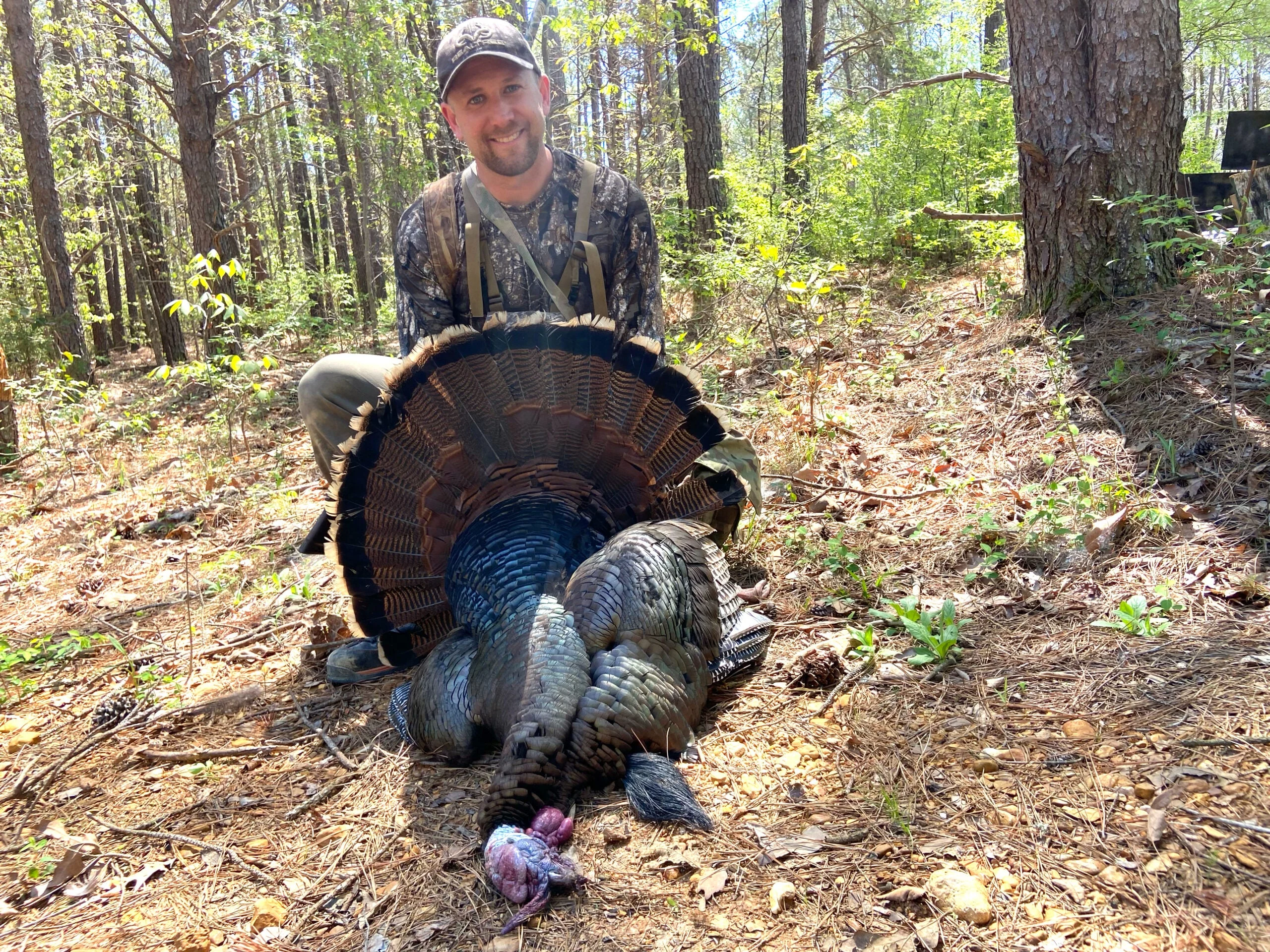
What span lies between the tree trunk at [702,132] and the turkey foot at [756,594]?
704 centimetres

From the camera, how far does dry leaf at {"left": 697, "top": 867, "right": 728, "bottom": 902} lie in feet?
6.11

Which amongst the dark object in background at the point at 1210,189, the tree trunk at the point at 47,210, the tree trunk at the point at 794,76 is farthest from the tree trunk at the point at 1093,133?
the tree trunk at the point at 47,210

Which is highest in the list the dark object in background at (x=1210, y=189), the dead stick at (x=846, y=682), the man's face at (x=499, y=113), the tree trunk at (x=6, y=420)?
the man's face at (x=499, y=113)

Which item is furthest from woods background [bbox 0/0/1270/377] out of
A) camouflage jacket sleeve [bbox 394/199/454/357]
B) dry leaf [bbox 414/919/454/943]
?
dry leaf [bbox 414/919/454/943]

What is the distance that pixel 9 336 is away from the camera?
11.8 m

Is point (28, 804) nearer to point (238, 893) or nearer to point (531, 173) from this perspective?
point (238, 893)

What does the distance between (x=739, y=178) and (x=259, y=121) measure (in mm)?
16113

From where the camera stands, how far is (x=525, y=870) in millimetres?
1896

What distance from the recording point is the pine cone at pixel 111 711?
298 cm

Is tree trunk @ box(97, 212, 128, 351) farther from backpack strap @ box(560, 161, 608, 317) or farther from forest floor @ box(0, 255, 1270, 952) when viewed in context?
backpack strap @ box(560, 161, 608, 317)

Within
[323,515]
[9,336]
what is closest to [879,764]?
[323,515]

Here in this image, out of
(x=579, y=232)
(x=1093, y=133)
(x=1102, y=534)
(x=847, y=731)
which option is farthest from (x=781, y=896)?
(x=1093, y=133)

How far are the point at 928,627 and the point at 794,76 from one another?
394 inches

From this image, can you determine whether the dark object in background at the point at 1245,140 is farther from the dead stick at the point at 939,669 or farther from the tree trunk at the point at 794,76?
the tree trunk at the point at 794,76
